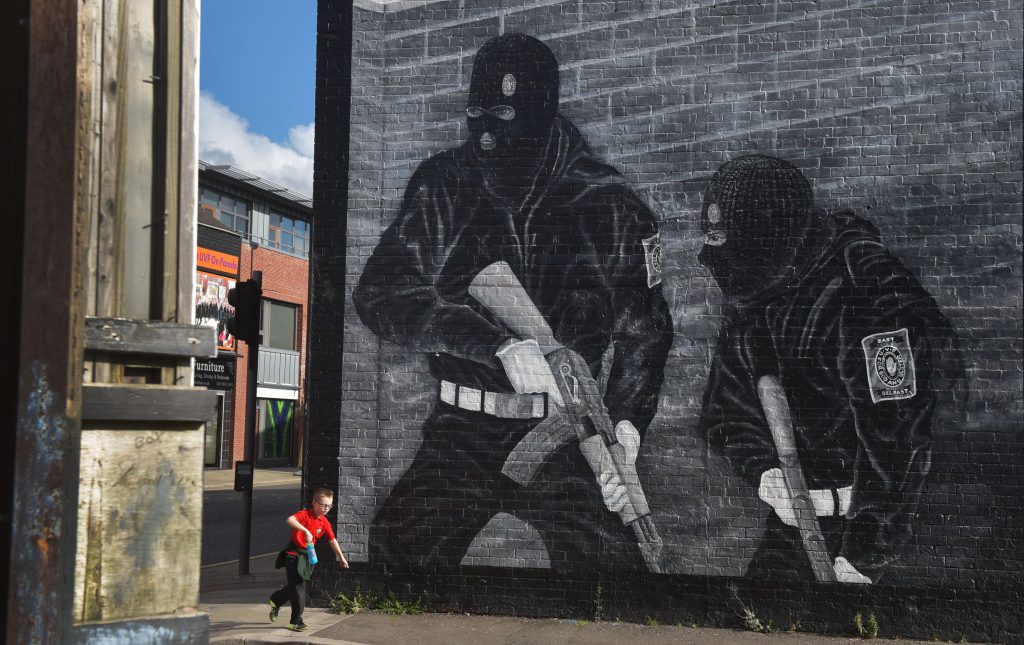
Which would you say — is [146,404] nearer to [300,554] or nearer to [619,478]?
[300,554]

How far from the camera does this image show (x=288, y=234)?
134 ft

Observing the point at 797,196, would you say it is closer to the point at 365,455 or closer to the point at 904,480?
the point at 904,480

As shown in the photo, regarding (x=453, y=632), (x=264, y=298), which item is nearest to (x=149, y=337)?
(x=453, y=632)

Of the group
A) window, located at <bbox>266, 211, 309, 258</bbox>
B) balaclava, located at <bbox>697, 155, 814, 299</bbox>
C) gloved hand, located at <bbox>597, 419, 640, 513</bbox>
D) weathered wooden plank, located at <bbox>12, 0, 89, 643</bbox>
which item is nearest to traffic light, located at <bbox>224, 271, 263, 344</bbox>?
gloved hand, located at <bbox>597, 419, 640, 513</bbox>

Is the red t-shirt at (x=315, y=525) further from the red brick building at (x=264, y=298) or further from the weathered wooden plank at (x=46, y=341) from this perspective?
the red brick building at (x=264, y=298)

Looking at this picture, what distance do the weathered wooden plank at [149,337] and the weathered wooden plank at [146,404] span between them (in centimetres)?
12

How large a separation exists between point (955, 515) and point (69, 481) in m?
8.01

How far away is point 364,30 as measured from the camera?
10.2m

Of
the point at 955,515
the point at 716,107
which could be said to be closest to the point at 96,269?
the point at 716,107

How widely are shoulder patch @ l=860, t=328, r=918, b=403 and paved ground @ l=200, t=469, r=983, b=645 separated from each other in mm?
2211

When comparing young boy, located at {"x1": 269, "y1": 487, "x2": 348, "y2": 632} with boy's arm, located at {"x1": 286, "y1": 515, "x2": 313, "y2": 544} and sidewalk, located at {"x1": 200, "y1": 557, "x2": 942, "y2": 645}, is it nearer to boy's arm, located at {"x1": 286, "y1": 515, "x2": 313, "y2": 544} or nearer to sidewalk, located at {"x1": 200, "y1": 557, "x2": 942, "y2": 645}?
boy's arm, located at {"x1": 286, "y1": 515, "x2": 313, "y2": 544}

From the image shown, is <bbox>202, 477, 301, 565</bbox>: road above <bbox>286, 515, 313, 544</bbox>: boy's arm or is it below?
below

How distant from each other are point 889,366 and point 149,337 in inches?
294

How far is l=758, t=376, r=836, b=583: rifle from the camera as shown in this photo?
29.7 ft
